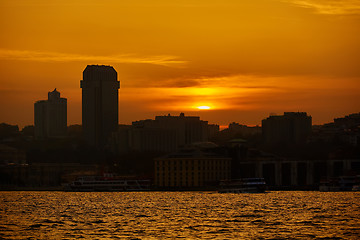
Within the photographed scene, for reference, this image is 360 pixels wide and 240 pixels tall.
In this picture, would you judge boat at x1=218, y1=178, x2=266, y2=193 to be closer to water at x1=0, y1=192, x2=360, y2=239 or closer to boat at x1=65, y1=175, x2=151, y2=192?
boat at x1=65, y1=175, x2=151, y2=192

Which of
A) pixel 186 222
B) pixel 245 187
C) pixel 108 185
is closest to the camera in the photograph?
pixel 186 222

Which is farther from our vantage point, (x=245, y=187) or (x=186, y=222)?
(x=245, y=187)

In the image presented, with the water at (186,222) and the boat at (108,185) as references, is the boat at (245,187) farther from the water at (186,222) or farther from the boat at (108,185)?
the water at (186,222)

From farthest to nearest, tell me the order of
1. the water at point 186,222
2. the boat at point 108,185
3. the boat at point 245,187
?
the boat at point 108,185, the boat at point 245,187, the water at point 186,222

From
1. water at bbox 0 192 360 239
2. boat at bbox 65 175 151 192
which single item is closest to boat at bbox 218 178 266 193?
boat at bbox 65 175 151 192

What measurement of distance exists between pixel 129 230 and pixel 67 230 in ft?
15.8

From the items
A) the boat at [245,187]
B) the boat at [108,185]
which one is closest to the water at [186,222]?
the boat at [245,187]

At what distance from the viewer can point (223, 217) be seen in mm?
86438

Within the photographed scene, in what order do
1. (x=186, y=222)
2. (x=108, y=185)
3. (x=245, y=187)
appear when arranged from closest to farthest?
(x=186, y=222) → (x=245, y=187) → (x=108, y=185)

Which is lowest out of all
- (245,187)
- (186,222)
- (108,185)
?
(186,222)

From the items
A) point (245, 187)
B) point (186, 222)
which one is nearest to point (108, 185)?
point (245, 187)

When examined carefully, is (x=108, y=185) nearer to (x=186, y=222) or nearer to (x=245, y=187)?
(x=245, y=187)

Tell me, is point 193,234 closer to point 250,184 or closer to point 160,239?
point 160,239

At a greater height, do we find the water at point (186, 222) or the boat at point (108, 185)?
the boat at point (108, 185)
